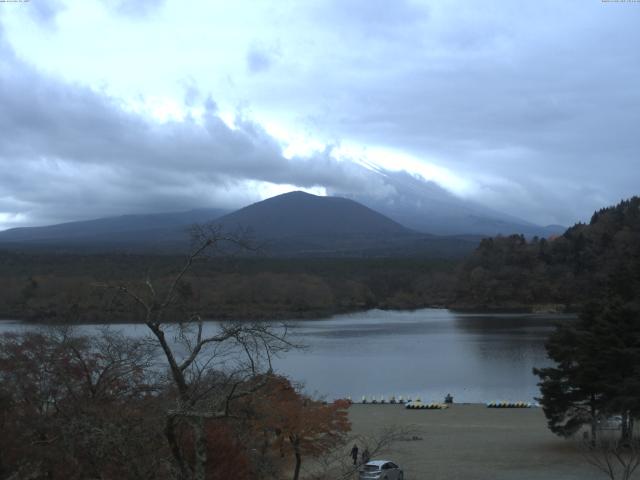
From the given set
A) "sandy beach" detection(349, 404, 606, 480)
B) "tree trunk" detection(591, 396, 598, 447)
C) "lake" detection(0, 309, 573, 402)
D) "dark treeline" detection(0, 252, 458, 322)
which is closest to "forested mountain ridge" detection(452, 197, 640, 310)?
"dark treeline" detection(0, 252, 458, 322)

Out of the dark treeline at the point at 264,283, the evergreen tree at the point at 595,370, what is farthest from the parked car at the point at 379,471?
the dark treeline at the point at 264,283

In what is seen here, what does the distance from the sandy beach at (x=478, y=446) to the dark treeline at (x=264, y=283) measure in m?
15.8

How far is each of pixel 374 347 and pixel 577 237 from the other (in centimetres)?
3701

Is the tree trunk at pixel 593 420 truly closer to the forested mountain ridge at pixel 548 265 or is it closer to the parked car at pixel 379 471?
the parked car at pixel 379 471

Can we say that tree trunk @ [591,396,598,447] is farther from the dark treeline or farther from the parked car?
the dark treeline

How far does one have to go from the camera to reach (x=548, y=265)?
67.1 metres

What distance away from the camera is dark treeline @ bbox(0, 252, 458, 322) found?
4559 cm

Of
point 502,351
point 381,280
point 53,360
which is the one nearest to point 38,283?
point 502,351

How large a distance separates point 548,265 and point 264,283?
2725 centimetres

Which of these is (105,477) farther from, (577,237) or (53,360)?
(577,237)

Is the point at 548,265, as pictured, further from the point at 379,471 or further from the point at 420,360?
the point at 379,471

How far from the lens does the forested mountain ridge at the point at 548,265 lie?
6259 centimetres

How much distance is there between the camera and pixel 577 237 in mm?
65562

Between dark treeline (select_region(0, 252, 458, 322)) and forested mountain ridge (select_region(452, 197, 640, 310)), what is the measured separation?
453 centimetres
